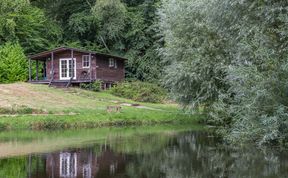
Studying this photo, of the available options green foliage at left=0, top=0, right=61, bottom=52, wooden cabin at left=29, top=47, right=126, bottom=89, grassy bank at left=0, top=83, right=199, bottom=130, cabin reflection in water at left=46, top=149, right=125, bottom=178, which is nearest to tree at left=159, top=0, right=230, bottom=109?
grassy bank at left=0, top=83, right=199, bottom=130

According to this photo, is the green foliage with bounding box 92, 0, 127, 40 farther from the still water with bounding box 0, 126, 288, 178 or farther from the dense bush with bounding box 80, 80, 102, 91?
the still water with bounding box 0, 126, 288, 178

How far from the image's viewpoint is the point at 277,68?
43.5 feet

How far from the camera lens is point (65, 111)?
2705 cm

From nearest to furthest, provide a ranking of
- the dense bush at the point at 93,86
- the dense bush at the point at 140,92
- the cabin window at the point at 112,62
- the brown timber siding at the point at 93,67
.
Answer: the dense bush at the point at 140,92, the dense bush at the point at 93,86, the brown timber siding at the point at 93,67, the cabin window at the point at 112,62

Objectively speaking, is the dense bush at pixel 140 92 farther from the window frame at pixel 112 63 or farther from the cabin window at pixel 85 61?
the window frame at pixel 112 63

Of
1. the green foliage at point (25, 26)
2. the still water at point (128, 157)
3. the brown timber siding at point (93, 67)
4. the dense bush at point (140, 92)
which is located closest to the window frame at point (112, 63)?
the brown timber siding at point (93, 67)

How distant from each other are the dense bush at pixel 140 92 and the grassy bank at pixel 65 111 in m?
2.18

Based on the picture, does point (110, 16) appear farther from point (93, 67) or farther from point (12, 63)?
point (12, 63)

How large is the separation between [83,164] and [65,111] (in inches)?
536

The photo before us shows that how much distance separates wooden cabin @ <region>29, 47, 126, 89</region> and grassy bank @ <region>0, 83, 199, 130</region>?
216 inches

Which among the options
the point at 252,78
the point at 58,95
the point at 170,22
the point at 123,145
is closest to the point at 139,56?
the point at 58,95

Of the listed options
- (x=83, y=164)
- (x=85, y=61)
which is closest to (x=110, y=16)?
(x=85, y=61)

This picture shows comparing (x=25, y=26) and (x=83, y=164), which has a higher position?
(x=25, y=26)

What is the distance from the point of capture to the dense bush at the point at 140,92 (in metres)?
37.0
